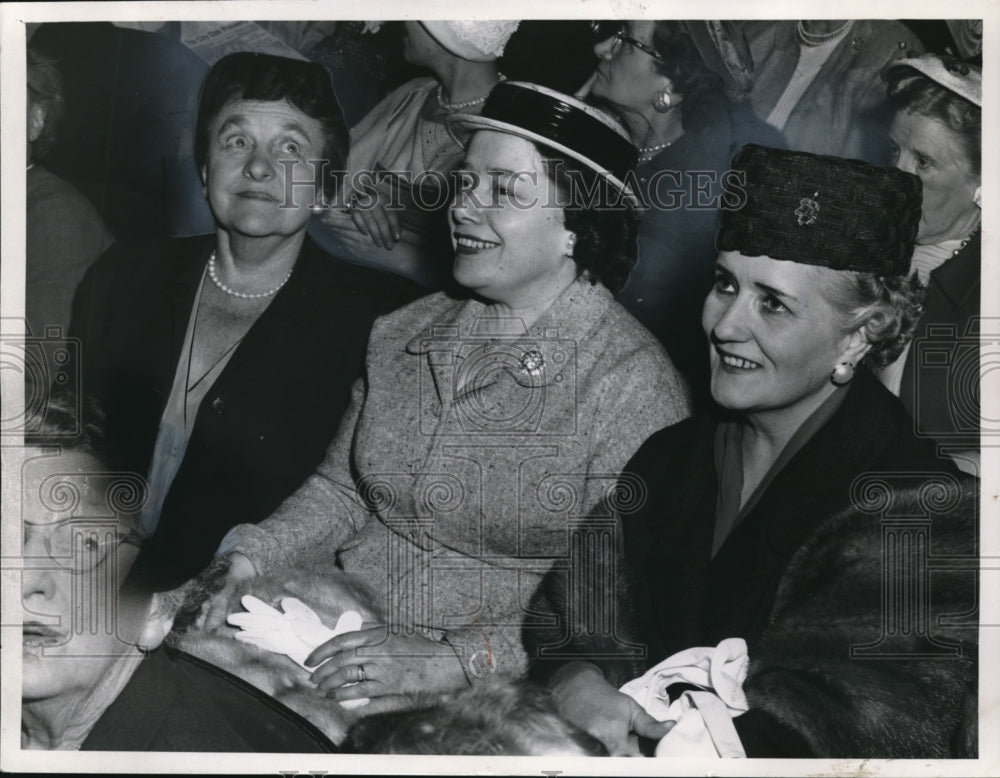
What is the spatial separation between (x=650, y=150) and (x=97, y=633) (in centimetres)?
209

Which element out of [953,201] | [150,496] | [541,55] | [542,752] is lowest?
[542,752]

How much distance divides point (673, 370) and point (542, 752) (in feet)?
3.70

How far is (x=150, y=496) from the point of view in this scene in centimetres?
336

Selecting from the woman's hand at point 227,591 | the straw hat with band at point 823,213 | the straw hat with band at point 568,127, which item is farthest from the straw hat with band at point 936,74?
the woman's hand at point 227,591

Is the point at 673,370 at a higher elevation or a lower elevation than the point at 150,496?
higher

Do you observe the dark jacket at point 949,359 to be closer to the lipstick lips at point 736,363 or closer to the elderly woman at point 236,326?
the lipstick lips at point 736,363

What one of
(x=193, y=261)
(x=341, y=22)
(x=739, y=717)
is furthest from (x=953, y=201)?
(x=193, y=261)

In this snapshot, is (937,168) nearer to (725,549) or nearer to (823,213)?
(823,213)

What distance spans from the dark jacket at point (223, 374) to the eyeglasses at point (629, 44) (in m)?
0.90

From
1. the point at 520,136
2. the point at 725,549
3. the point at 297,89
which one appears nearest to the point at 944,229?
the point at 725,549

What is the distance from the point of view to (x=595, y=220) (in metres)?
3.27

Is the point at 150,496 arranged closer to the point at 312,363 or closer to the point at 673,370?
the point at 312,363

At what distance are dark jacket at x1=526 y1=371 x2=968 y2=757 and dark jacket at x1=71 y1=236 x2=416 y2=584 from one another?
837 millimetres

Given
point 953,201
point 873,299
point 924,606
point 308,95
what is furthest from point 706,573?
point 308,95
